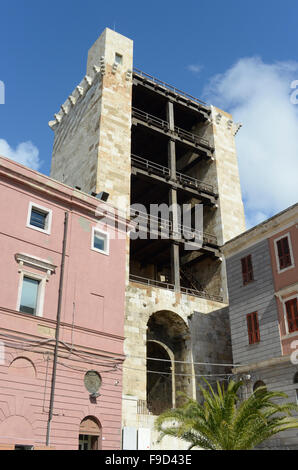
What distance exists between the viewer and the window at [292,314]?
77.9 ft

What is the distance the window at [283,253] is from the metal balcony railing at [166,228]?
9.38 metres

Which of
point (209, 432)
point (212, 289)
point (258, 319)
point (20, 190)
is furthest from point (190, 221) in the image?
point (209, 432)

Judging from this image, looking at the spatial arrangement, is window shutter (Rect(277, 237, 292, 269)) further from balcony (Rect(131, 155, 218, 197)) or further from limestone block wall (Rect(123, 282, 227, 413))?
balcony (Rect(131, 155, 218, 197))

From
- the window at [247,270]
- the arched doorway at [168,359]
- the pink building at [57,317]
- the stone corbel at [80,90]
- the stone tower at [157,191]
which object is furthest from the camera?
the stone corbel at [80,90]

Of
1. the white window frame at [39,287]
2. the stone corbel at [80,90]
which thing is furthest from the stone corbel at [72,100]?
the white window frame at [39,287]

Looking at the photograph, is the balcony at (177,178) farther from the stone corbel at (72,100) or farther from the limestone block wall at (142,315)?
the limestone block wall at (142,315)

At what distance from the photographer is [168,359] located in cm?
3159

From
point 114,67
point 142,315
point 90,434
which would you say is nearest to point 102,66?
point 114,67

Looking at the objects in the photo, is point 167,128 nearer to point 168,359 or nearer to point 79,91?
point 79,91

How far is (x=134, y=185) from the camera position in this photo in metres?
Answer: 37.8

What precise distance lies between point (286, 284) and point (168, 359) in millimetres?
10451

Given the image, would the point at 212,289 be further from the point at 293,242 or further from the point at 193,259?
the point at 293,242

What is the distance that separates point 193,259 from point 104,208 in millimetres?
14094

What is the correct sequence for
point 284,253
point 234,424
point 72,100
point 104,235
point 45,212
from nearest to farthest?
1. point 234,424
2. point 45,212
3. point 104,235
4. point 284,253
5. point 72,100
